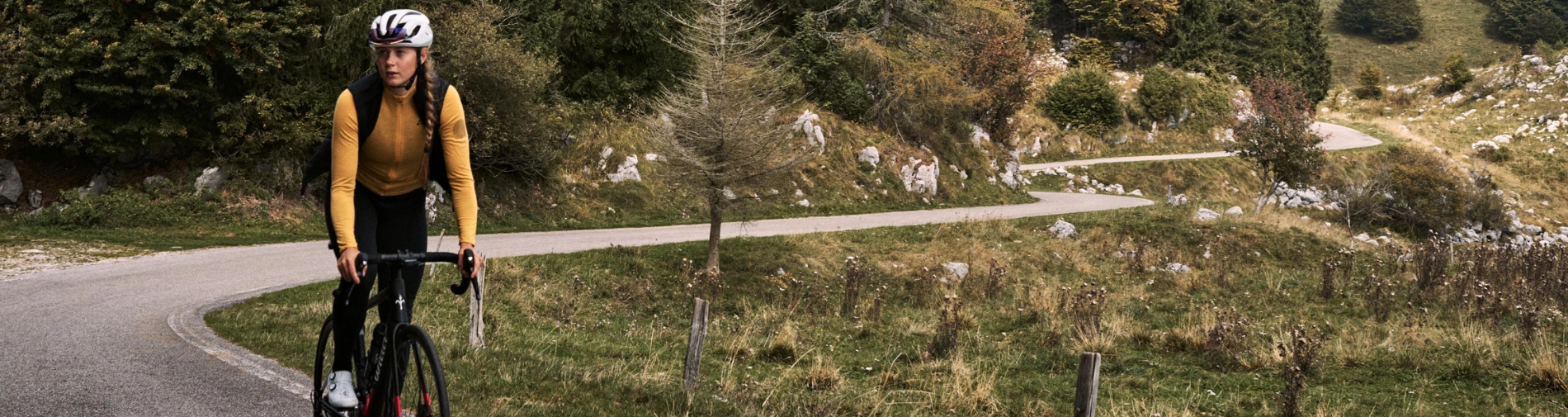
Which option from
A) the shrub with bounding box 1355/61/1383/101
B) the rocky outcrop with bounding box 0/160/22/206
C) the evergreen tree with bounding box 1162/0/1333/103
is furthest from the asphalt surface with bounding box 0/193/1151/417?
the shrub with bounding box 1355/61/1383/101

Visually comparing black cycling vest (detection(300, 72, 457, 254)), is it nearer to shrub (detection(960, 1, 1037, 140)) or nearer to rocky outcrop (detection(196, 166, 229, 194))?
rocky outcrop (detection(196, 166, 229, 194))

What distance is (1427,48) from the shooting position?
9012 centimetres

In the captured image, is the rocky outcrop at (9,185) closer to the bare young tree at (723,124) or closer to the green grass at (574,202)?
the green grass at (574,202)

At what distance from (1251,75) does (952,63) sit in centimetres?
3107

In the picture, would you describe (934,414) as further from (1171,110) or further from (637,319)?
(1171,110)

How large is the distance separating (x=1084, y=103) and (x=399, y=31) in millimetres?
48998

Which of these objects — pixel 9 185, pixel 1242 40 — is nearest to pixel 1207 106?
pixel 1242 40

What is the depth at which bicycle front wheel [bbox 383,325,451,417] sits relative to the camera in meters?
3.76

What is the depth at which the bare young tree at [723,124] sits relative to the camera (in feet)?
59.2

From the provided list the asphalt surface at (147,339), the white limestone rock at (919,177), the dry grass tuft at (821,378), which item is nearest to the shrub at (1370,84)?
the white limestone rock at (919,177)

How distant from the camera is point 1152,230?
26219 millimetres

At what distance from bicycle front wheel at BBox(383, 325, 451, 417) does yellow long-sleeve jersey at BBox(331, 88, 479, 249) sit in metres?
0.44

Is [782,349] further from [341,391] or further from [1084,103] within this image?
[1084,103]

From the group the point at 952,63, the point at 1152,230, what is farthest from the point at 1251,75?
the point at 1152,230
